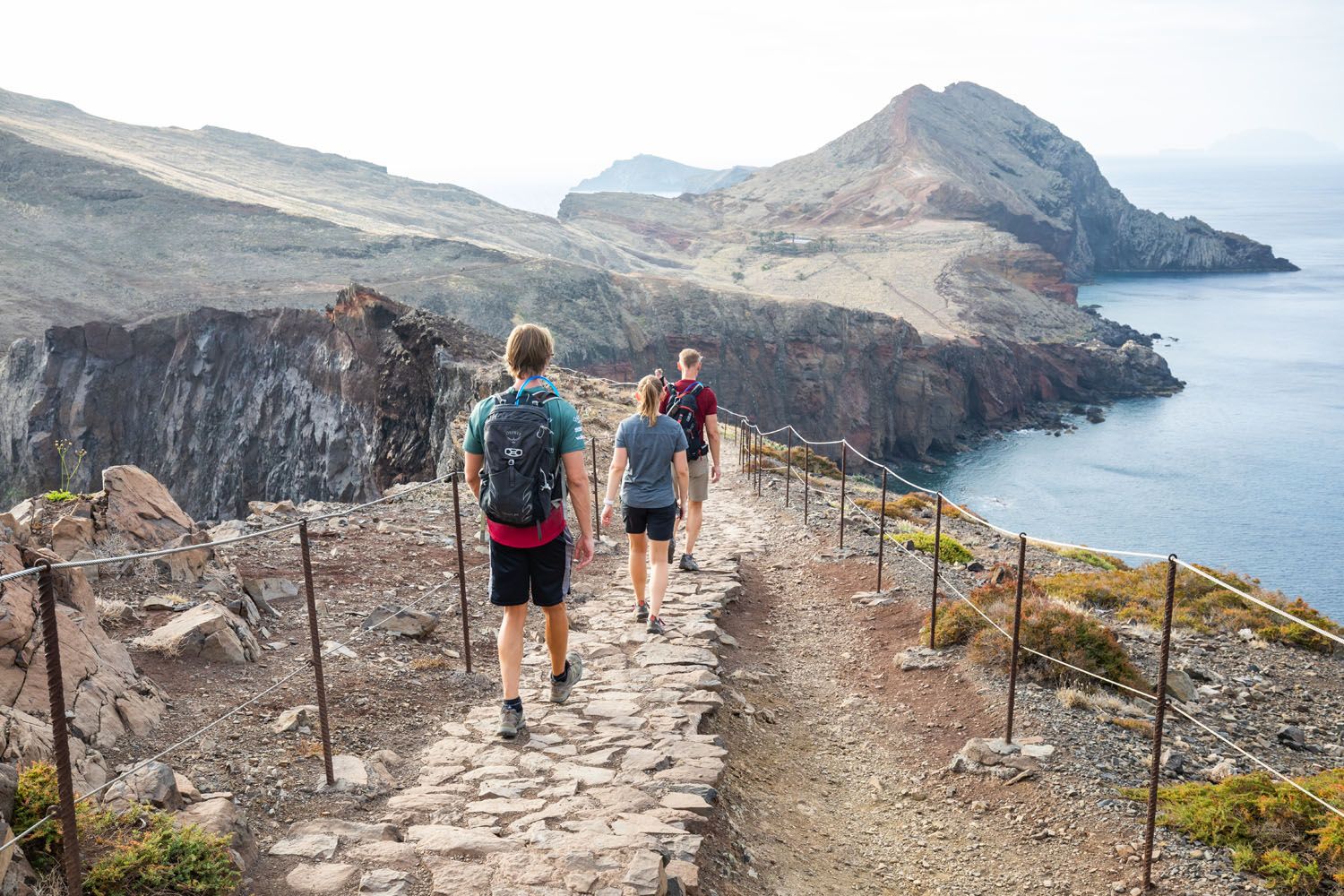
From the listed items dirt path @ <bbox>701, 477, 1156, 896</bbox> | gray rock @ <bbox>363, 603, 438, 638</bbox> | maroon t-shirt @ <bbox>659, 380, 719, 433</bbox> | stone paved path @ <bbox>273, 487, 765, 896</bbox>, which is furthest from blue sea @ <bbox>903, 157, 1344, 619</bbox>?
gray rock @ <bbox>363, 603, 438, 638</bbox>

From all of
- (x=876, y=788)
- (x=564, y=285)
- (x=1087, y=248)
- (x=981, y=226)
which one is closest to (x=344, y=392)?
(x=564, y=285)

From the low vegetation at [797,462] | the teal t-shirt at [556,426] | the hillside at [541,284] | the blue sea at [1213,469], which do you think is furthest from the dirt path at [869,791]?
the hillside at [541,284]

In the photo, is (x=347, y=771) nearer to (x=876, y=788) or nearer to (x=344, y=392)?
(x=876, y=788)

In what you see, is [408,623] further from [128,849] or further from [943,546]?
[943,546]

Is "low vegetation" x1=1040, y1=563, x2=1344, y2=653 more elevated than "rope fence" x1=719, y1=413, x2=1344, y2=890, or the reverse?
"rope fence" x1=719, y1=413, x2=1344, y2=890

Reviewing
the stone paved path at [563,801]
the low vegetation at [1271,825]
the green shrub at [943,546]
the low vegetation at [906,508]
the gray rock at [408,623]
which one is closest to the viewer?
the stone paved path at [563,801]

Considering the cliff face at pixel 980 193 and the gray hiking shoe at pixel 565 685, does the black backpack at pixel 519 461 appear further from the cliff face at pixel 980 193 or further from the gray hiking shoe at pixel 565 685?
the cliff face at pixel 980 193

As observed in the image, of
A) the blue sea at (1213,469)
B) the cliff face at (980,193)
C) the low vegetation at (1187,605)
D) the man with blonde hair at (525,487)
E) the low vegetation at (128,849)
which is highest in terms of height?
the cliff face at (980,193)

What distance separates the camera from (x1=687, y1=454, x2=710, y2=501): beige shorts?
1083cm

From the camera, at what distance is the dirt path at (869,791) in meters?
5.51

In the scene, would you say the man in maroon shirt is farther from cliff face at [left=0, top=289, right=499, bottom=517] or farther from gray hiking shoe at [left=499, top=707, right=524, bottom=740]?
cliff face at [left=0, top=289, right=499, bottom=517]

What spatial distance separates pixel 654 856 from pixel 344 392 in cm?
3887

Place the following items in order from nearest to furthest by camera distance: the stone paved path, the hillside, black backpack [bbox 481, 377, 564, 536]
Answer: the stone paved path < black backpack [bbox 481, 377, 564, 536] < the hillside

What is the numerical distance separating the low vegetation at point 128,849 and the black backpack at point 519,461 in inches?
86.1
